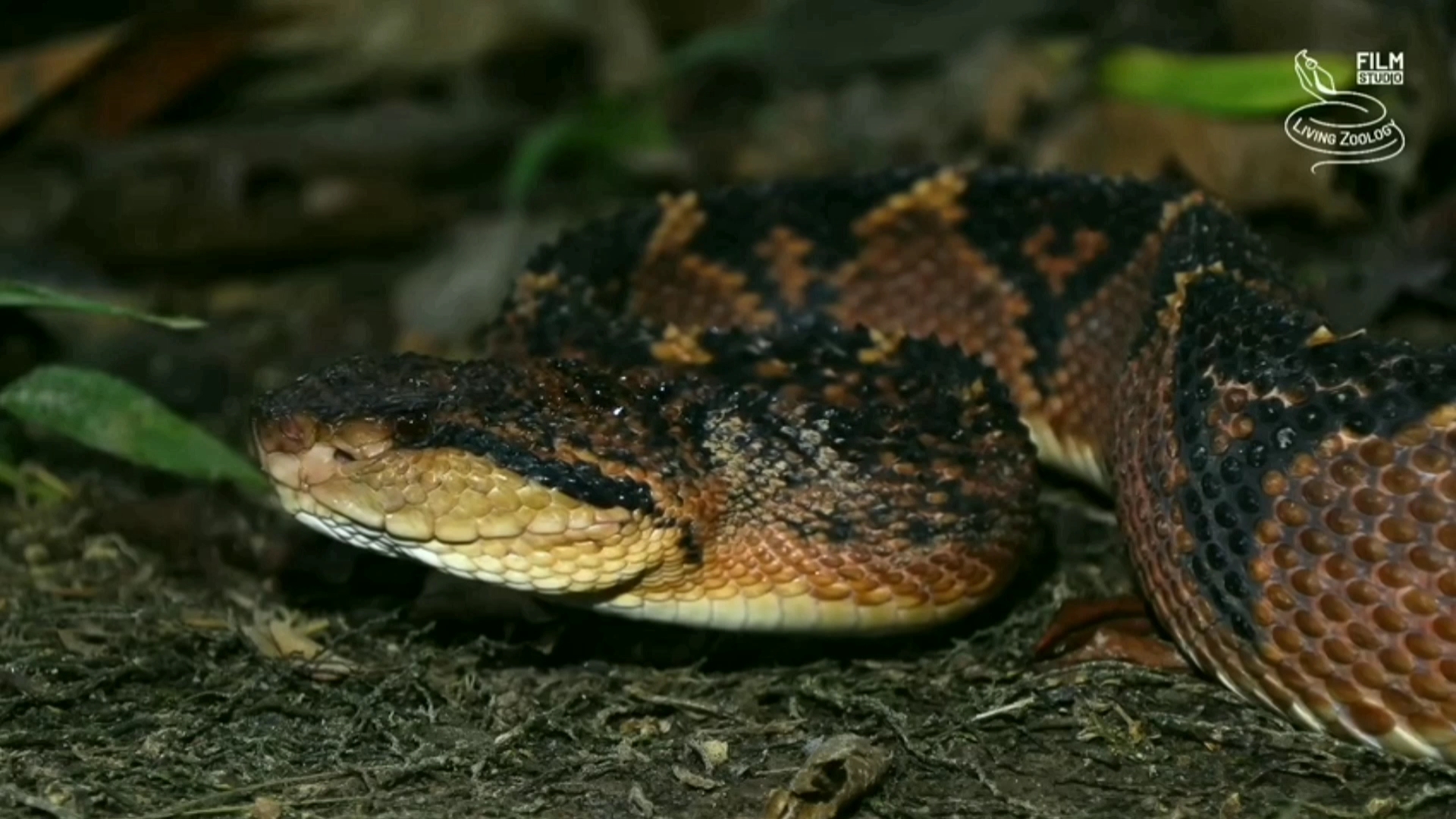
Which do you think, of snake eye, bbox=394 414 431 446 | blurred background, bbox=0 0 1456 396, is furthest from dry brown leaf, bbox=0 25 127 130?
snake eye, bbox=394 414 431 446

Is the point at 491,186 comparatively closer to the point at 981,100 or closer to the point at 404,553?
the point at 981,100

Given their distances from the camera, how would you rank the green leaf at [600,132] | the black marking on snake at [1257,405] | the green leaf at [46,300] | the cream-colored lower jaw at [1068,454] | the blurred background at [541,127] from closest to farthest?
the black marking on snake at [1257,405]
the green leaf at [46,300]
the cream-colored lower jaw at [1068,454]
the blurred background at [541,127]
the green leaf at [600,132]

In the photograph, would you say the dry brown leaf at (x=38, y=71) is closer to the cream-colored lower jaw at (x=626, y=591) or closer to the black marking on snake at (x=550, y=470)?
the cream-colored lower jaw at (x=626, y=591)

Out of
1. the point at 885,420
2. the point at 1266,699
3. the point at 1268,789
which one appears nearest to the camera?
the point at 1268,789

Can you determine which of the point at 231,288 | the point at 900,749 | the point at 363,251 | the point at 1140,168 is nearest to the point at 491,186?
the point at 363,251

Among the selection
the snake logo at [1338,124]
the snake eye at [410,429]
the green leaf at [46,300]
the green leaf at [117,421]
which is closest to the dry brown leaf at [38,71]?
the green leaf at [117,421]

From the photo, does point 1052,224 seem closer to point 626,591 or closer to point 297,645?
point 626,591

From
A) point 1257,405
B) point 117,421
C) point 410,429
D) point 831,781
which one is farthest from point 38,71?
point 1257,405
